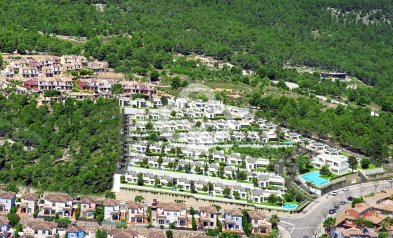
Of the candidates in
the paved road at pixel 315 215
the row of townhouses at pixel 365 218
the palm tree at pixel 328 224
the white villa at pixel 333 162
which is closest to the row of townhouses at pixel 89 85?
the white villa at pixel 333 162

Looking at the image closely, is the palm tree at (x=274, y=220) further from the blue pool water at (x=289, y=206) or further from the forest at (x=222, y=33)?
the forest at (x=222, y=33)

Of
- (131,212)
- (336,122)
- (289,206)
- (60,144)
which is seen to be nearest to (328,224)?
(289,206)

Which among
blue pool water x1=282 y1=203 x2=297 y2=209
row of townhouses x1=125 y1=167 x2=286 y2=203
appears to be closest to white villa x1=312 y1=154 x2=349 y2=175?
row of townhouses x1=125 y1=167 x2=286 y2=203

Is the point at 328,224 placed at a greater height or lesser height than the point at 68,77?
lesser

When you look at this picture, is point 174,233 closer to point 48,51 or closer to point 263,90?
point 263,90

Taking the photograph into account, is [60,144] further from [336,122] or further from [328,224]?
[336,122]
